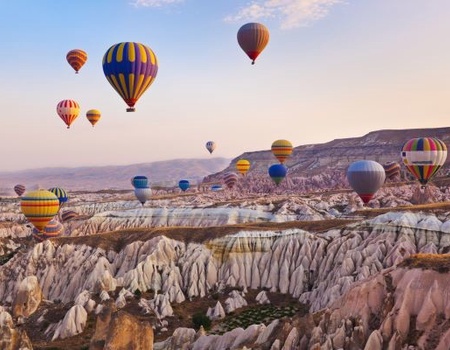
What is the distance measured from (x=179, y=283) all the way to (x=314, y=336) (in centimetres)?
3096

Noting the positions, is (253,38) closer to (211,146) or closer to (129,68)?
(129,68)

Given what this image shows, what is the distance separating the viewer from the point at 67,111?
9362 cm

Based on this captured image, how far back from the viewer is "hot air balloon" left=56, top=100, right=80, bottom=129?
93.6 meters

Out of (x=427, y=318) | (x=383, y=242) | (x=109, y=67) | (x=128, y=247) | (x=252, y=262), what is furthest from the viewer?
(x=128, y=247)

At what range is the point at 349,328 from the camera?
2627cm

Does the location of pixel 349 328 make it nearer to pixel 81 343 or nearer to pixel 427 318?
pixel 427 318

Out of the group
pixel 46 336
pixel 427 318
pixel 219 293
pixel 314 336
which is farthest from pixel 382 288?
pixel 46 336

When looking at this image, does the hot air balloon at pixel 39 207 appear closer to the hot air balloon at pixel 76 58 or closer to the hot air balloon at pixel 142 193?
the hot air balloon at pixel 76 58

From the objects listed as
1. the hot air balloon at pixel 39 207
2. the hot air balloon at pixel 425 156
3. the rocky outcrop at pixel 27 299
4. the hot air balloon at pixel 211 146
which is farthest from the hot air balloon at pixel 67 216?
the hot air balloon at pixel 211 146

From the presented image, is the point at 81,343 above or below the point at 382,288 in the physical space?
below

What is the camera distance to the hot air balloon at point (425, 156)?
7088 cm

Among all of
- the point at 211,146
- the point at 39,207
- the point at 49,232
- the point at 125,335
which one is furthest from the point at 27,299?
the point at 211,146

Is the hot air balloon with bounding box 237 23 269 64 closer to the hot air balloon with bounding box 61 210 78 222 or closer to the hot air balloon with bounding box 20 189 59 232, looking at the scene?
the hot air balloon with bounding box 20 189 59 232

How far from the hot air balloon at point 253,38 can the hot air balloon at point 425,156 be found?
3025 centimetres
